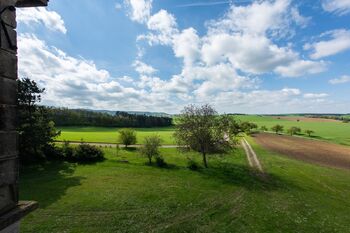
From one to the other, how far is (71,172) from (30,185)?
892 centimetres

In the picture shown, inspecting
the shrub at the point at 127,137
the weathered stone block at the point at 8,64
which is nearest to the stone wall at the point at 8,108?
the weathered stone block at the point at 8,64

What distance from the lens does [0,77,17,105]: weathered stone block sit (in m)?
4.08

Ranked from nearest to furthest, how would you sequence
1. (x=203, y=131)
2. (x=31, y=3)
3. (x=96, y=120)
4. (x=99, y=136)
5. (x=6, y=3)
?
(x=6, y=3)
(x=31, y=3)
(x=203, y=131)
(x=99, y=136)
(x=96, y=120)

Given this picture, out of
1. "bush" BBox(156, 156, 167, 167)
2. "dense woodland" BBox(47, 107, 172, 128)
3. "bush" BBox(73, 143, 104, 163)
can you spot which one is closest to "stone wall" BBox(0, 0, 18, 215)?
"bush" BBox(156, 156, 167, 167)

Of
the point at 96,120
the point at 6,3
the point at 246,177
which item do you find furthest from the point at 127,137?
the point at 96,120

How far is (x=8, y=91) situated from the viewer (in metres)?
4.21

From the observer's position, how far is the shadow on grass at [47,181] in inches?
1127

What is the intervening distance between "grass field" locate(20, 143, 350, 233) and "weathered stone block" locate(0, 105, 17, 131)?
783 inches

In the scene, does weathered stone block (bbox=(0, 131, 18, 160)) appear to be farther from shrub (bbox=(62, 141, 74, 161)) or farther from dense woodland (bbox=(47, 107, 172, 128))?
dense woodland (bbox=(47, 107, 172, 128))

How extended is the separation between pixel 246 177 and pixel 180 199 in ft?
53.9

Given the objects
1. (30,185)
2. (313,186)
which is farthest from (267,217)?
(30,185)

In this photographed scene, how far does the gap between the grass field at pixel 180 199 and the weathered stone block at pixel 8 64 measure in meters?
20.2

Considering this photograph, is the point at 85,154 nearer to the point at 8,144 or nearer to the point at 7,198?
the point at 7,198

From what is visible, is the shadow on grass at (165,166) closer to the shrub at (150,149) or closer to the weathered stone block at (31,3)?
the shrub at (150,149)
